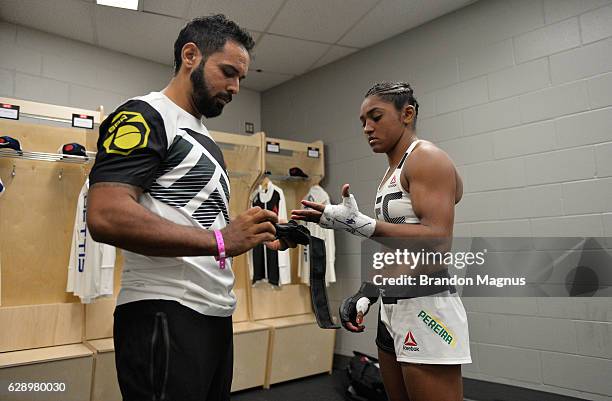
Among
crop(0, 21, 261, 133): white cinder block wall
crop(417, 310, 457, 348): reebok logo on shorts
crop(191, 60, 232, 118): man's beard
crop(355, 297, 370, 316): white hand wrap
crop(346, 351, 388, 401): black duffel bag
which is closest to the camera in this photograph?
crop(191, 60, 232, 118): man's beard

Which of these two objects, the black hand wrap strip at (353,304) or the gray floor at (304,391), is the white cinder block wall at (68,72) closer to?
the gray floor at (304,391)

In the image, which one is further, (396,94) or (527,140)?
(527,140)

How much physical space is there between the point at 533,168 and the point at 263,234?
268cm

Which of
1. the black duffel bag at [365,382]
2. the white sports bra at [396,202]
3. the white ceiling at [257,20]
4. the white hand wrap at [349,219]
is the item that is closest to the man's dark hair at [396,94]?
the white sports bra at [396,202]

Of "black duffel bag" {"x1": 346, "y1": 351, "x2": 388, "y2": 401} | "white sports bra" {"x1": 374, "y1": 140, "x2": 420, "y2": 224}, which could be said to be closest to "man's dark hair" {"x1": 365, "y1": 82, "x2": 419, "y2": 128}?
"white sports bra" {"x1": 374, "y1": 140, "x2": 420, "y2": 224}

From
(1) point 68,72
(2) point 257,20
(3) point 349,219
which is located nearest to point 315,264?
(3) point 349,219

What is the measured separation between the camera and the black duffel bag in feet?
10.2

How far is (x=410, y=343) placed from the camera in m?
1.43

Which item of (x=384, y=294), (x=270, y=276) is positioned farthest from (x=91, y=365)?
(x=384, y=294)

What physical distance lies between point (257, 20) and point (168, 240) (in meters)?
3.27

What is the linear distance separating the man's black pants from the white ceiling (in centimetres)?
305

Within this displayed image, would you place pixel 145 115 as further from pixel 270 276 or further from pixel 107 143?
pixel 270 276

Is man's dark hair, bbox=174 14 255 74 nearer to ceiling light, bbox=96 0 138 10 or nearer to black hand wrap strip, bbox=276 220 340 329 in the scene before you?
black hand wrap strip, bbox=276 220 340 329

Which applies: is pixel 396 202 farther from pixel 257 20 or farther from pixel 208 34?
pixel 257 20
